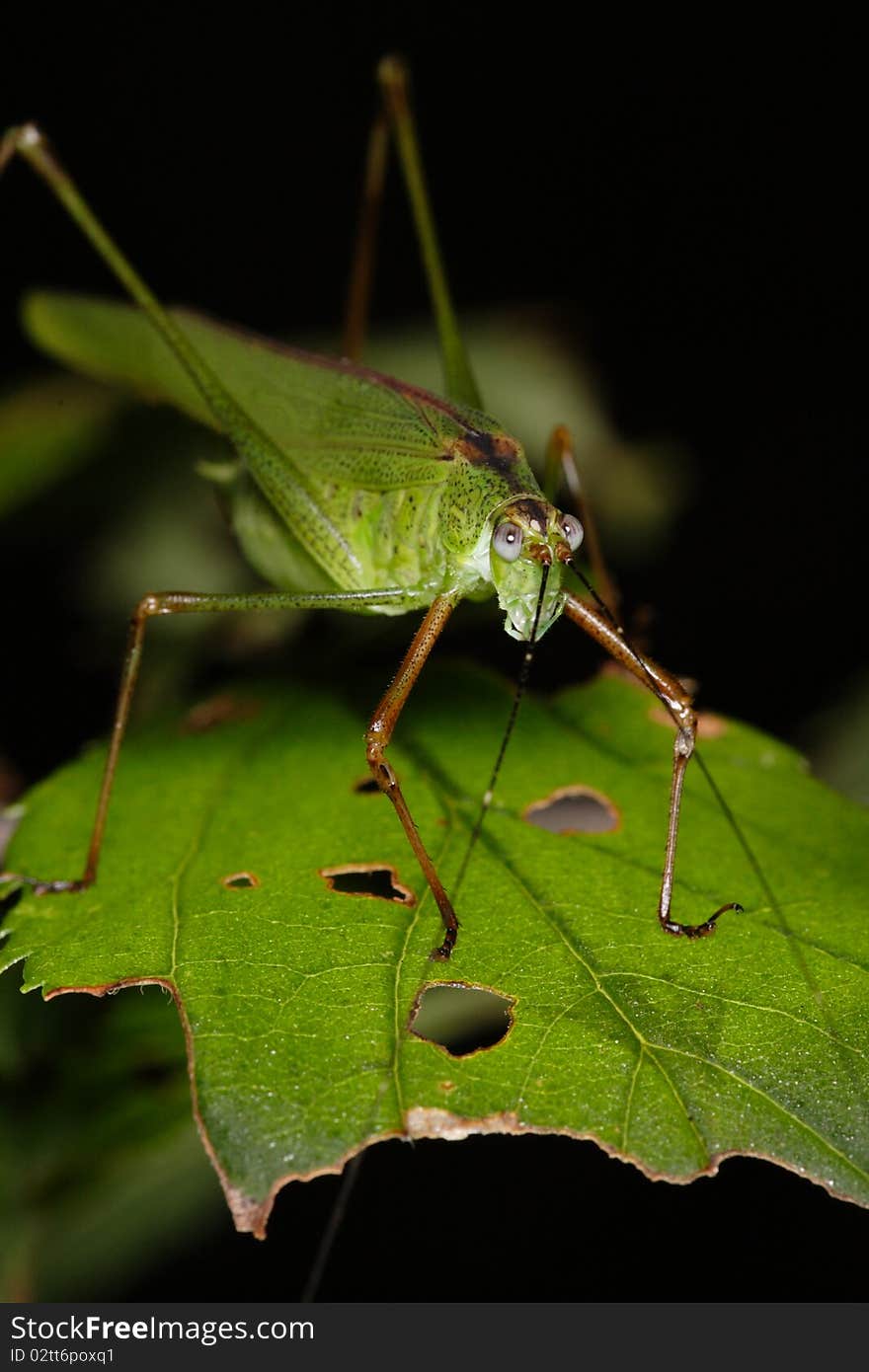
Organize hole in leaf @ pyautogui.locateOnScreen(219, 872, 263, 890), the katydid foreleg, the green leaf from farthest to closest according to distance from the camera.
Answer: the katydid foreleg < hole in leaf @ pyautogui.locateOnScreen(219, 872, 263, 890) < the green leaf

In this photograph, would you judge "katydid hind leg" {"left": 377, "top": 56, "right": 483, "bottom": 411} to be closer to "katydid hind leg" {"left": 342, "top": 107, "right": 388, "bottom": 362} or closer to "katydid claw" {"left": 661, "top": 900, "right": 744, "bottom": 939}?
"katydid hind leg" {"left": 342, "top": 107, "right": 388, "bottom": 362}

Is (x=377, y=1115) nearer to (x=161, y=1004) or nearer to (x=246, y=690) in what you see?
(x=161, y=1004)

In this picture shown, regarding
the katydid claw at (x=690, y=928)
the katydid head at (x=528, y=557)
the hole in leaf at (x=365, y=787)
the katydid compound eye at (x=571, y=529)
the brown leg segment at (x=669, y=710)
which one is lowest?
the hole in leaf at (x=365, y=787)

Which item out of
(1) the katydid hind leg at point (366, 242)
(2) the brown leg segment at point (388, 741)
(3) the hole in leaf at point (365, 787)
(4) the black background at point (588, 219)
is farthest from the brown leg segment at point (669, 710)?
(1) the katydid hind leg at point (366, 242)

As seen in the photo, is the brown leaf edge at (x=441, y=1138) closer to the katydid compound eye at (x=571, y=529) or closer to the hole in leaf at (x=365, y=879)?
the hole in leaf at (x=365, y=879)

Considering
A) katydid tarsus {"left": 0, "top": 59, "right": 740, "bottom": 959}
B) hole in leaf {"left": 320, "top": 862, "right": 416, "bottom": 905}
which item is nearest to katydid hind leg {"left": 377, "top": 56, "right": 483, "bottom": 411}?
katydid tarsus {"left": 0, "top": 59, "right": 740, "bottom": 959}

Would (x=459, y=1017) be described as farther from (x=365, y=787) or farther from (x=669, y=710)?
(x=669, y=710)
